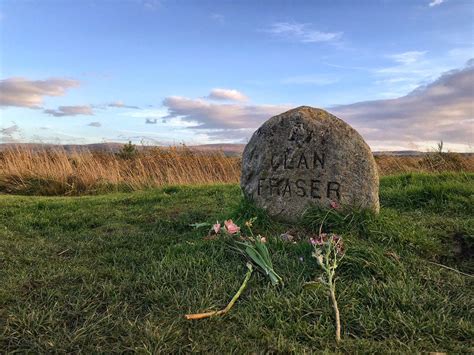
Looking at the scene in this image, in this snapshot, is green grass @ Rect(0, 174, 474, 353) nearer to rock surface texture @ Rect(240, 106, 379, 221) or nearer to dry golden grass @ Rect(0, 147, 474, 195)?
rock surface texture @ Rect(240, 106, 379, 221)

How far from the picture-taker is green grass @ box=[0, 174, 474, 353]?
262cm

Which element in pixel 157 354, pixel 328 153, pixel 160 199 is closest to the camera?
pixel 157 354

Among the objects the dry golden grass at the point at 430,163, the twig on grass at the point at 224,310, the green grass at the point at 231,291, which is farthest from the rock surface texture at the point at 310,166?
the dry golden grass at the point at 430,163

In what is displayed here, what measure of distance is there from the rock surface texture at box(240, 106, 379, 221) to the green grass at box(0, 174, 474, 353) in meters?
0.19

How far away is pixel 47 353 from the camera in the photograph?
8.26 ft

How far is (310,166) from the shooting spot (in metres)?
4.75

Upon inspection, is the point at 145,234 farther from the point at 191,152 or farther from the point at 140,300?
the point at 191,152

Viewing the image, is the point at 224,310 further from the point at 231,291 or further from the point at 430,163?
the point at 430,163

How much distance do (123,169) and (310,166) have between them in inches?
323

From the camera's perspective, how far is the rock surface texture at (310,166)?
4.68m

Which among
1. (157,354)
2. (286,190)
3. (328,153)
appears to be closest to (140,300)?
(157,354)

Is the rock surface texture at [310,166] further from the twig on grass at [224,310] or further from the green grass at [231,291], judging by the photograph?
the twig on grass at [224,310]

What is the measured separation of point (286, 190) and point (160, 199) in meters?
3.20

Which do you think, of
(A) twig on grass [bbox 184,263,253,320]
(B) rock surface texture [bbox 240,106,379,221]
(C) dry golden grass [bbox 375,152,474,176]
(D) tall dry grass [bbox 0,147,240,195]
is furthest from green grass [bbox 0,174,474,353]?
(C) dry golden grass [bbox 375,152,474,176]
